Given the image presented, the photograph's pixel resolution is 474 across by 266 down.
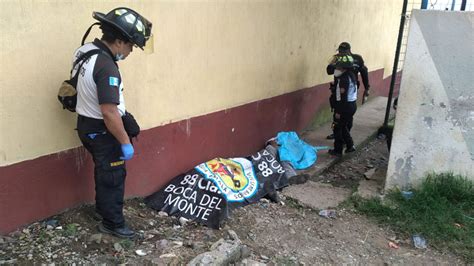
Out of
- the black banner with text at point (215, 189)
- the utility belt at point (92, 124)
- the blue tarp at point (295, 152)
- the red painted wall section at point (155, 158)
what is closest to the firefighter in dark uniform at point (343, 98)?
the blue tarp at point (295, 152)

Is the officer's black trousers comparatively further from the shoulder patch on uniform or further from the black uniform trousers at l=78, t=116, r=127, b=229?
the shoulder patch on uniform

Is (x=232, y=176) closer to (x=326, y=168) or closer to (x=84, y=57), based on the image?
(x=326, y=168)

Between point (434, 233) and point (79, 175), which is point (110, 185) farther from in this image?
point (434, 233)

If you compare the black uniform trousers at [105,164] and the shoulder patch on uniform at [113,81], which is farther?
the black uniform trousers at [105,164]

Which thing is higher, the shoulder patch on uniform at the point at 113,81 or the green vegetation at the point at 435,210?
the shoulder patch on uniform at the point at 113,81

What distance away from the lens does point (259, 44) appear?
5.19 metres

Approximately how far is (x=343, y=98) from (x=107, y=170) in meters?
3.66

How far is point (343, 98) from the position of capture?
19.0ft

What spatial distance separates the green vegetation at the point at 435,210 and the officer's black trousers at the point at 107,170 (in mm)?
2501

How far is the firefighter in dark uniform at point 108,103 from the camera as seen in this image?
2.84 metres

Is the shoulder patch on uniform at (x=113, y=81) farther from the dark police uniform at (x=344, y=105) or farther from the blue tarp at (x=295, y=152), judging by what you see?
the dark police uniform at (x=344, y=105)

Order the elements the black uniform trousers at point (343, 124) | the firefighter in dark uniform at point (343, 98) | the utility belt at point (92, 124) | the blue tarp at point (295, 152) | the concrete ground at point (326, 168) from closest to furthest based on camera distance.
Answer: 1. the utility belt at point (92, 124)
2. the concrete ground at point (326, 168)
3. the blue tarp at point (295, 152)
4. the firefighter in dark uniform at point (343, 98)
5. the black uniform trousers at point (343, 124)

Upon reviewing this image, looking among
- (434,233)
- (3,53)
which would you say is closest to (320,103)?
(434,233)

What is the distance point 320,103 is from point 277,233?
375 centimetres
